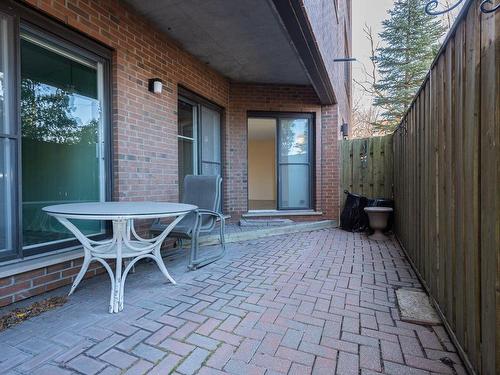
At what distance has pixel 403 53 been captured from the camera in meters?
14.0

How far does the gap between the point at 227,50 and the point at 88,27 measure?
1962mm

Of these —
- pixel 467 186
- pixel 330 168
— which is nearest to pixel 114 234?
pixel 467 186

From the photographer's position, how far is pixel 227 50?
422 centimetres

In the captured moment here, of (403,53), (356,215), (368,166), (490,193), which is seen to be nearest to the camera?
(490,193)

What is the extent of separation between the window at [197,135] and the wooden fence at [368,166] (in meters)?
2.51

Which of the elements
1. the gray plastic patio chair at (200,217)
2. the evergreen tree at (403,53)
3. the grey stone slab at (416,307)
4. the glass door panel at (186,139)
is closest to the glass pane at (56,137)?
the gray plastic patio chair at (200,217)

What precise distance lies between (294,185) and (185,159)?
2.39 metres

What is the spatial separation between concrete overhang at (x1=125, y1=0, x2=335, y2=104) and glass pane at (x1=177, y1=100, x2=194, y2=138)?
2.46ft

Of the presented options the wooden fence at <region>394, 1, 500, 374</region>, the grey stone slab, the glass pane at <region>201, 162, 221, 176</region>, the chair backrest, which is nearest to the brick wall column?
the glass pane at <region>201, 162, 221, 176</region>

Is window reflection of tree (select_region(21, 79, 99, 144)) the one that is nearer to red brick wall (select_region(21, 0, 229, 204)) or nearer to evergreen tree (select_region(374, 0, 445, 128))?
red brick wall (select_region(21, 0, 229, 204))

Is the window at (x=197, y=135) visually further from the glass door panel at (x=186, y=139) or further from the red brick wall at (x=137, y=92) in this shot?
the red brick wall at (x=137, y=92)

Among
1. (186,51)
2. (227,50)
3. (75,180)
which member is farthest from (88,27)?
(227,50)

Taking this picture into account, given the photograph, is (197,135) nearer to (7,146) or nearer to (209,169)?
(209,169)

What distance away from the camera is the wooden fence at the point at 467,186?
3.77 ft
